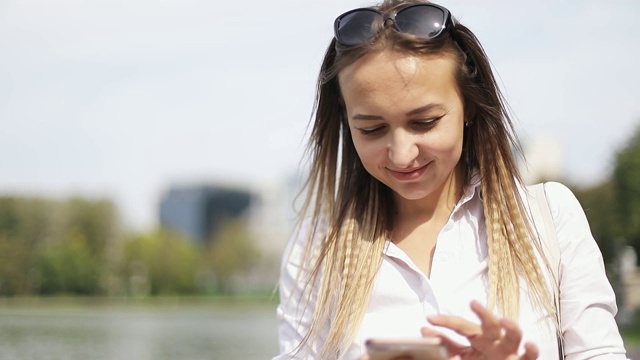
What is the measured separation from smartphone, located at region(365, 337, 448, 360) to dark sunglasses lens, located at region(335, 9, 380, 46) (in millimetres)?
794

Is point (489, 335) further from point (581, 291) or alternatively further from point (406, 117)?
point (406, 117)

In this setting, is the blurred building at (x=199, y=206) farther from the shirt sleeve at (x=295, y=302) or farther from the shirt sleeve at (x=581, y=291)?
the shirt sleeve at (x=581, y=291)

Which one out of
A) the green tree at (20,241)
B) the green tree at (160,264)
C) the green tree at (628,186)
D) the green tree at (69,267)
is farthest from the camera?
the green tree at (160,264)

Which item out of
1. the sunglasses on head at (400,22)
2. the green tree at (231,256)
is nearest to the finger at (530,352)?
the sunglasses on head at (400,22)

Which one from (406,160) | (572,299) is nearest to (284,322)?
(406,160)

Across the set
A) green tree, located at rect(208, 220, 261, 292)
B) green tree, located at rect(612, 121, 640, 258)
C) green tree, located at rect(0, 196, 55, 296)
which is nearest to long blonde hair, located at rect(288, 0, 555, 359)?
green tree, located at rect(612, 121, 640, 258)

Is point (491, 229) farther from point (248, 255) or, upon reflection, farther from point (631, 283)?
point (248, 255)

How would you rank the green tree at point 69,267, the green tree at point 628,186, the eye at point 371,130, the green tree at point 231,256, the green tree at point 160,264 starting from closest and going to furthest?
the eye at point 371,130
the green tree at point 628,186
the green tree at point 69,267
the green tree at point 160,264
the green tree at point 231,256

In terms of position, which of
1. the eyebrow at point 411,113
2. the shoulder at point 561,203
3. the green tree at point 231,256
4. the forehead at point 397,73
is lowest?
the green tree at point 231,256

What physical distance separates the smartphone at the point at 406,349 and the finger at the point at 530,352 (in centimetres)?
16

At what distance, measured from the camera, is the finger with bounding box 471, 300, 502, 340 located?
1.52 m

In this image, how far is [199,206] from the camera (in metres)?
117

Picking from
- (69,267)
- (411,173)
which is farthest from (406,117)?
(69,267)

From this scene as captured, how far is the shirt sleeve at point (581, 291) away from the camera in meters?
1.88
